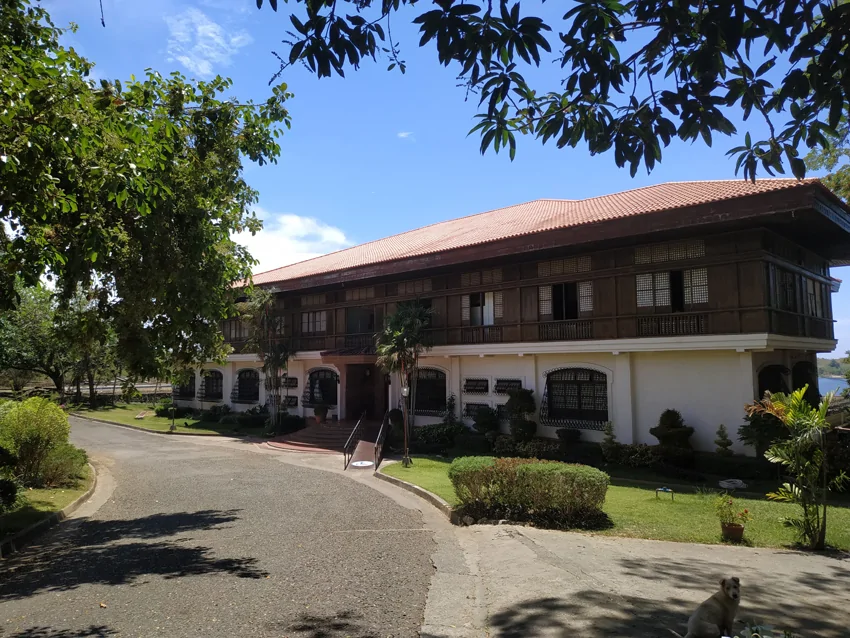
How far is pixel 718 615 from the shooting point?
4.55 metres

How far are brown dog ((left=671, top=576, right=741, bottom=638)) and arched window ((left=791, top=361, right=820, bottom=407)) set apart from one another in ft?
55.0

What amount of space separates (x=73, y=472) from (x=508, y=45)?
16409 millimetres

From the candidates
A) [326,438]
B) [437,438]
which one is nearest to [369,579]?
[437,438]

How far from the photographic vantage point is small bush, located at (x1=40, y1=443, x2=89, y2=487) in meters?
14.6

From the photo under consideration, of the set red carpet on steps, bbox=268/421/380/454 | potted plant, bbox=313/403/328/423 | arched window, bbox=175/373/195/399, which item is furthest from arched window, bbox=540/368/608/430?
arched window, bbox=175/373/195/399

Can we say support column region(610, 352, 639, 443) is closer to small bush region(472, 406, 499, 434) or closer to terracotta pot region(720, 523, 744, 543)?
small bush region(472, 406, 499, 434)

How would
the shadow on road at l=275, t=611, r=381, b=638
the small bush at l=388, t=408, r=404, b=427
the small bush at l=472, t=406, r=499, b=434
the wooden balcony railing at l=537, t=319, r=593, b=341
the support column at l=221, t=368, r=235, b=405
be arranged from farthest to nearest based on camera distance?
1. the support column at l=221, t=368, r=235, b=405
2. the small bush at l=388, t=408, r=404, b=427
3. the small bush at l=472, t=406, r=499, b=434
4. the wooden balcony railing at l=537, t=319, r=593, b=341
5. the shadow on road at l=275, t=611, r=381, b=638

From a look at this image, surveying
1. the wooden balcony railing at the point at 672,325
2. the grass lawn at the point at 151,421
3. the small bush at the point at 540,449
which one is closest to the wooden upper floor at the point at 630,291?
the wooden balcony railing at the point at 672,325

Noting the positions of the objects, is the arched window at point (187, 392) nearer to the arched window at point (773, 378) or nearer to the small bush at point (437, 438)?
the small bush at point (437, 438)

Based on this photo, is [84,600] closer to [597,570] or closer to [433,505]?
[597,570]

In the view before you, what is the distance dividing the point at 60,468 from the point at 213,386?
23326 millimetres

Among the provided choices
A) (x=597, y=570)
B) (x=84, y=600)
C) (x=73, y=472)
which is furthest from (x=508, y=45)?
(x=73, y=472)

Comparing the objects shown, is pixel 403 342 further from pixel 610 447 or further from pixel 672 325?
pixel 672 325

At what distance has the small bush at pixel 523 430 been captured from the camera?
19.6 m
